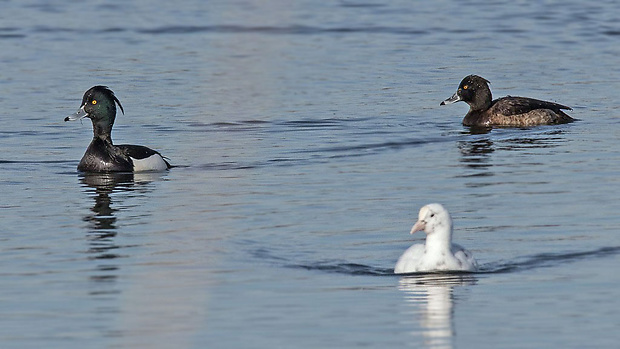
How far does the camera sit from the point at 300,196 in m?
16.5

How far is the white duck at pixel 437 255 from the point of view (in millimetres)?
12516

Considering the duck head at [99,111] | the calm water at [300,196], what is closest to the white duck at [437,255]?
the calm water at [300,196]

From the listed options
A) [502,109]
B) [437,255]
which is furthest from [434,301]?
[502,109]

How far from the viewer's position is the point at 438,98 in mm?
26328

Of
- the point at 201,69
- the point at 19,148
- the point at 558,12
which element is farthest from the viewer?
the point at 558,12

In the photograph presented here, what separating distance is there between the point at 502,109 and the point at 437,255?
11952mm

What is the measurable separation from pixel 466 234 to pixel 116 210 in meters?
4.01

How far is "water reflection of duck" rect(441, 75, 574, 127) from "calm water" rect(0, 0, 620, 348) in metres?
0.43

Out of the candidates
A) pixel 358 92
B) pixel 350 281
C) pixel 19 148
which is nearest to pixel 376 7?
pixel 358 92

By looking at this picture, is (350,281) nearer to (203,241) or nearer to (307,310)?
(307,310)

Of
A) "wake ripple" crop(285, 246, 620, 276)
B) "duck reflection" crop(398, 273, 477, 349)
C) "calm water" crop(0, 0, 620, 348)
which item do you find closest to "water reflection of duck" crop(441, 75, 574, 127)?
"calm water" crop(0, 0, 620, 348)

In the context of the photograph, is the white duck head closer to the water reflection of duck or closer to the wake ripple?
the wake ripple

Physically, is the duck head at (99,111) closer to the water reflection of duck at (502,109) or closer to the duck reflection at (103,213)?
the duck reflection at (103,213)

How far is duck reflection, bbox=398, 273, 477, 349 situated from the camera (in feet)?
33.5
